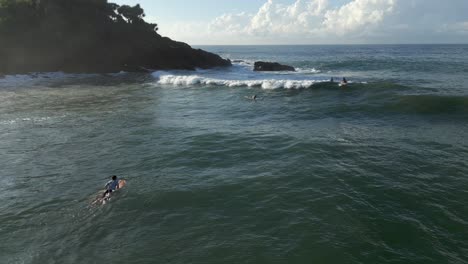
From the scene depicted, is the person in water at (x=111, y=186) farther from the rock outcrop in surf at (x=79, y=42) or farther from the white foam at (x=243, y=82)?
the rock outcrop in surf at (x=79, y=42)

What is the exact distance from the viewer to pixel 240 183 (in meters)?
15.8

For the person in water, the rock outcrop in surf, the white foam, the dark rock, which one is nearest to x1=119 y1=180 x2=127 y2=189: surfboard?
the person in water

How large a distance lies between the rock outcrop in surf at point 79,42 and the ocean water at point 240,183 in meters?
39.0

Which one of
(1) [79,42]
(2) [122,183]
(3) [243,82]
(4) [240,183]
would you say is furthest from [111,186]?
(1) [79,42]

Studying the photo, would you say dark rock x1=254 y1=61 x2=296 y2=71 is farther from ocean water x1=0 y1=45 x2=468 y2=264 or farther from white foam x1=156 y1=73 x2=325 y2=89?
ocean water x1=0 y1=45 x2=468 y2=264

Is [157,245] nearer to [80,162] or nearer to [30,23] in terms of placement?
[80,162]

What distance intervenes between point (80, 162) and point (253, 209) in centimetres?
1095

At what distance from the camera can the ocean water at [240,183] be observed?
1108 cm

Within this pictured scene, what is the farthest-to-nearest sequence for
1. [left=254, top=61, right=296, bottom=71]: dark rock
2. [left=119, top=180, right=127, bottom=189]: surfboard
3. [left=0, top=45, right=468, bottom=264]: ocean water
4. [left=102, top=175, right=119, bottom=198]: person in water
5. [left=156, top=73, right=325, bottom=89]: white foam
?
[left=254, top=61, right=296, bottom=71]: dark rock
[left=156, top=73, right=325, bottom=89]: white foam
[left=119, top=180, right=127, bottom=189]: surfboard
[left=102, top=175, right=119, bottom=198]: person in water
[left=0, top=45, right=468, bottom=264]: ocean water

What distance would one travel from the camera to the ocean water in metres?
11.1

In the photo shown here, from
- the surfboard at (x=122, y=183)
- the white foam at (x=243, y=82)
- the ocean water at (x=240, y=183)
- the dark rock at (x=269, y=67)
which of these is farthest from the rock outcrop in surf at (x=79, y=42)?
the surfboard at (x=122, y=183)

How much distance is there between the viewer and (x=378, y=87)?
38.1 m

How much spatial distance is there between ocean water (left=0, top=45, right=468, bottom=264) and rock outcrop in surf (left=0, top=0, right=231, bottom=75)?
39028 mm

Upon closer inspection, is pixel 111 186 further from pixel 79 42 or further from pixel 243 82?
pixel 79 42
